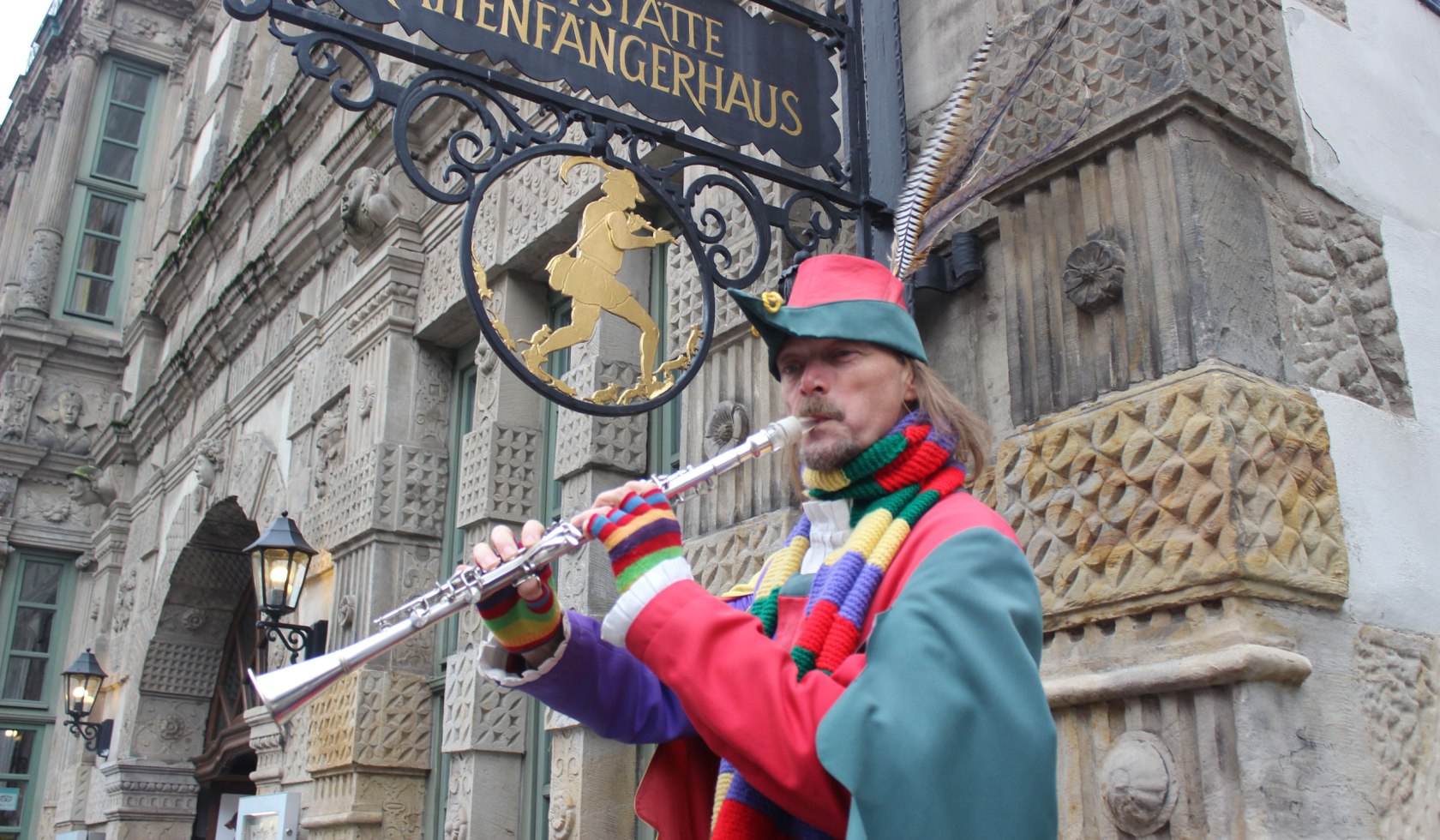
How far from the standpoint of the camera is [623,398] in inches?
141

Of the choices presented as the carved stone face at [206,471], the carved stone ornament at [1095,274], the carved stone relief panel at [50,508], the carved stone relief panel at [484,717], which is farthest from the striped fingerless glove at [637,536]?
the carved stone relief panel at [50,508]

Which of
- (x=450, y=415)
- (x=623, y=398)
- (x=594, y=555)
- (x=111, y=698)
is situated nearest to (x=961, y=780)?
(x=623, y=398)

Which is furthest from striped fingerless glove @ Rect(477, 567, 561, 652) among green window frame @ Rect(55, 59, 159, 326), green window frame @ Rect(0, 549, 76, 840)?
green window frame @ Rect(55, 59, 159, 326)

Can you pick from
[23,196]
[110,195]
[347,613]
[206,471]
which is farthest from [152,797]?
[23,196]

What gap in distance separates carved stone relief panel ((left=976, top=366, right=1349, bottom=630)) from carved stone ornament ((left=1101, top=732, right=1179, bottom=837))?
0.30 metres

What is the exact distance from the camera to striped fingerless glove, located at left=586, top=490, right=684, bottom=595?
6.44 feet

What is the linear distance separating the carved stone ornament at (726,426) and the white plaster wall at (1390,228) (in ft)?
5.92

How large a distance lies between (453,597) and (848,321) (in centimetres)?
86

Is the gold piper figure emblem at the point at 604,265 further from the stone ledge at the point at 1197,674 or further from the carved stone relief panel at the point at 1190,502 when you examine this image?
the stone ledge at the point at 1197,674

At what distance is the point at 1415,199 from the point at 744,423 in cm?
213

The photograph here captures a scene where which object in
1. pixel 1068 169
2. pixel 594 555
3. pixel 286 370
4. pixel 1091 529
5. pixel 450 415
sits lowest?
pixel 1091 529

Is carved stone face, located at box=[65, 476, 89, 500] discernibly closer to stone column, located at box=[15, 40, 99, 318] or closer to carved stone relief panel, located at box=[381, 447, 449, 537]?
stone column, located at box=[15, 40, 99, 318]

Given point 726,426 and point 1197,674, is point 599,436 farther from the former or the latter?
point 1197,674

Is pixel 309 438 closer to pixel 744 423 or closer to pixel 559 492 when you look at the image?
pixel 559 492
